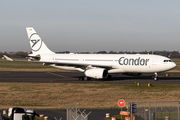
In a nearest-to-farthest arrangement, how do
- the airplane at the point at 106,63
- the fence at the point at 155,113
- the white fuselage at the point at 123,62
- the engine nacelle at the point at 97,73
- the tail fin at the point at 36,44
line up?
the fence at the point at 155,113 → the white fuselage at the point at 123,62 → the airplane at the point at 106,63 → the engine nacelle at the point at 97,73 → the tail fin at the point at 36,44

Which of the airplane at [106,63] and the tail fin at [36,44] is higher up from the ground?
the tail fin at [36,44]

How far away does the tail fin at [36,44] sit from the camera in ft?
194

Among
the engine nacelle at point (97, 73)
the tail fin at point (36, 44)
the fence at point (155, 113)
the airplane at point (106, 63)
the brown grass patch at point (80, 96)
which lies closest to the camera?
the fence at point (155, 113)

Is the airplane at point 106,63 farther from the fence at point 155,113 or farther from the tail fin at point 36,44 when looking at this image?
the fence at point 155,113

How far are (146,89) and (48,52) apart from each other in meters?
27.8

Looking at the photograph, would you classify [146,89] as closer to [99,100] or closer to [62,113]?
[99,100]

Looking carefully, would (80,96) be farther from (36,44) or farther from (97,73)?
(36,44)

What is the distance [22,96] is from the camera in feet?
108

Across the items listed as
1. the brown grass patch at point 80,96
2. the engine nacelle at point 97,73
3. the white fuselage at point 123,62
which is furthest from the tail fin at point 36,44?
the brown grass patch at point 80,96

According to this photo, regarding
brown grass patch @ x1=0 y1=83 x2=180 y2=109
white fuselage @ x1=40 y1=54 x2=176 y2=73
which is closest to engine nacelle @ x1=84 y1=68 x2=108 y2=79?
white fuselage @ x1=40 y1=54 x2=176 y2=73

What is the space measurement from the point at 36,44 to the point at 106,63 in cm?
1755

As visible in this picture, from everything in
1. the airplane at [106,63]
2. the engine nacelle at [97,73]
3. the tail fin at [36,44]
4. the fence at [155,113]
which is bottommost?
the fence at [155,113]

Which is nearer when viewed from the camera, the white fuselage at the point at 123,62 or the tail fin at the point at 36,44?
the white fuselage at the point at 123,62

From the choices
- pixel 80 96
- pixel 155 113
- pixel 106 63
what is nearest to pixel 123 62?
pixel 106 63
